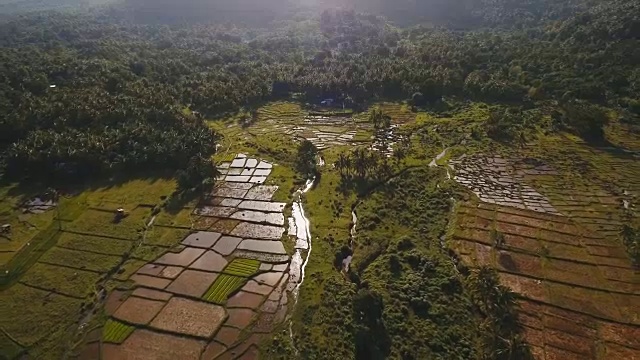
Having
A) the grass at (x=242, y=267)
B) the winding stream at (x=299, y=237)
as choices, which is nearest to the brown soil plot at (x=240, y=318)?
the winding stream at (x=299, y=237)

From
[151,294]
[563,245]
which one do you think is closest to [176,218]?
[151,294]

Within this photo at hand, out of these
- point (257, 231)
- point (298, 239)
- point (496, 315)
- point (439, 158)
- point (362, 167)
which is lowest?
point (257, 231)

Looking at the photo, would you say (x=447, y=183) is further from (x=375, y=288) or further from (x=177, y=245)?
(x=177, y=245)

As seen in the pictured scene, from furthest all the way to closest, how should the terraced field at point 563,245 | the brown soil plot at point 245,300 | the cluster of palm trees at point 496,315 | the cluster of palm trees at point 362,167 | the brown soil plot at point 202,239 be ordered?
the cluster of palm trees at point 362,167, the brown soil plot at point 202,239, the brown soil plot at point 245,300, the terraced field at point 563,245, the cluster of palm trees at point 496,315

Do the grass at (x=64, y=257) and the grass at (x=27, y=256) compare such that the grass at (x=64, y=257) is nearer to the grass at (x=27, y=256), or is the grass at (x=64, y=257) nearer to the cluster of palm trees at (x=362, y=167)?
the grass at (x=27, y=256)

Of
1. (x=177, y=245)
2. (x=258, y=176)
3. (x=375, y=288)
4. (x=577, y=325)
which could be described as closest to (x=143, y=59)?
(x=258, y=176)

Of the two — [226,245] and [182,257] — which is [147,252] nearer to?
[182,257]

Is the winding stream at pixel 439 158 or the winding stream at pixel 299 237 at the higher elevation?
the winding stream at pixel 439 158
